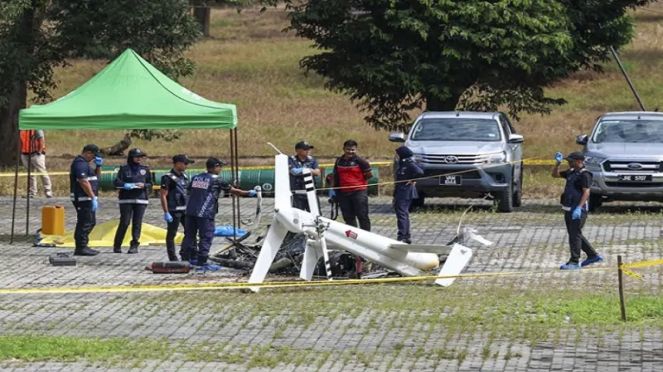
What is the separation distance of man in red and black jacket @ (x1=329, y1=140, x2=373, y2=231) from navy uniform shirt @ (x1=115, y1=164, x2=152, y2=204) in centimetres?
270

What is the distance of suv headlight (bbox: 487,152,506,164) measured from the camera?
25.6 metres

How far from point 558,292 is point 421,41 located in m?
19.1

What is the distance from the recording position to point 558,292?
1616 centimetres

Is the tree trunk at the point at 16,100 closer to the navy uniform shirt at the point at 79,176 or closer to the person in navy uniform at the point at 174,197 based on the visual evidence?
the navy uniform shirt at the point at 79,176

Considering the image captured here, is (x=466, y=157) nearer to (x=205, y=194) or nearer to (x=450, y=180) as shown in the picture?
(x=450, y=180)

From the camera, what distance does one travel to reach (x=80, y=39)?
34.5 meters

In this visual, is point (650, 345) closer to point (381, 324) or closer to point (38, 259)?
point (381, 324)

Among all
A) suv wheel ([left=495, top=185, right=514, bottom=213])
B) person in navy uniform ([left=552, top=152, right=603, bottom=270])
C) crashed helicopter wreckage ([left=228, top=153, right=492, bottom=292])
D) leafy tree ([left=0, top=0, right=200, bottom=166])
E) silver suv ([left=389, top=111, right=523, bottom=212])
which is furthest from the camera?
leafy tree ([left=0, top=0, right=200, bottom=166])

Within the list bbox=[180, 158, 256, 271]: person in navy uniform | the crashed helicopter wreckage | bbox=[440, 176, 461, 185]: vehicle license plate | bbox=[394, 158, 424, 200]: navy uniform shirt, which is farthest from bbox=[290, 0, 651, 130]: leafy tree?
the crashed helicopter wreckage

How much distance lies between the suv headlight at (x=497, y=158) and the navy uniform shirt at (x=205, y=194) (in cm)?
829

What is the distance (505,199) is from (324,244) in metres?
9.92

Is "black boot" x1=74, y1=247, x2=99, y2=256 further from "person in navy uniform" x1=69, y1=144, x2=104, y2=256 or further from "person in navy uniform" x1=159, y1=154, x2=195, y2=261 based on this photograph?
"person in navy uniform" x1=159, y1=154, x2=195, y2=261

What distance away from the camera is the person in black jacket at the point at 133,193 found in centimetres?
2020

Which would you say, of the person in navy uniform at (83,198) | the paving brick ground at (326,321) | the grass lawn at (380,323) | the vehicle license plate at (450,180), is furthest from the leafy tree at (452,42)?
the grass lawn at (380,323)
